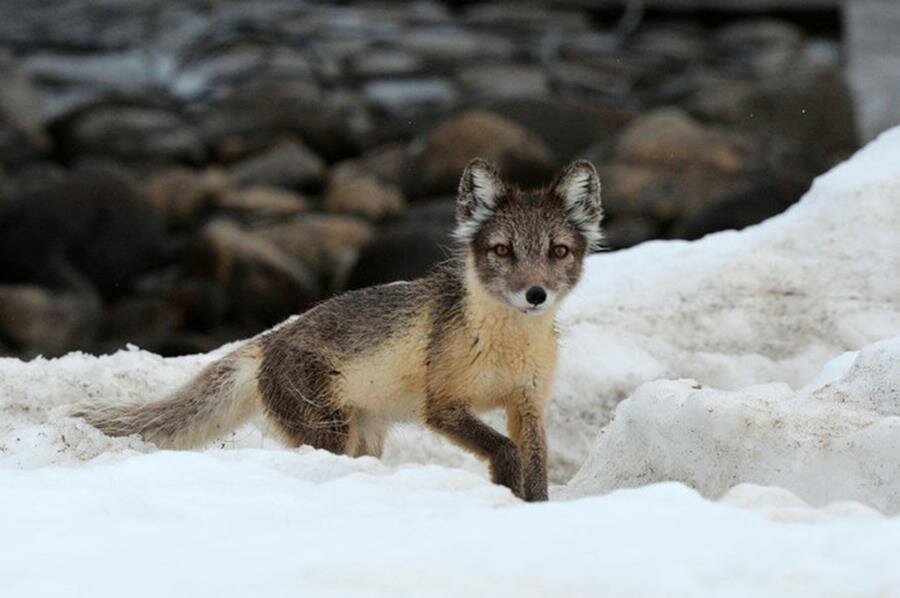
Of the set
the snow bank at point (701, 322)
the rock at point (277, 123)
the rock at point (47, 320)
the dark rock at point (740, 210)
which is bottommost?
the rock at point (47, 320)

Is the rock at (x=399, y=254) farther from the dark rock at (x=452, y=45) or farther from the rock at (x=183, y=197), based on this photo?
the dark rock at (x=452, y=45)

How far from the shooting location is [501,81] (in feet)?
87.7

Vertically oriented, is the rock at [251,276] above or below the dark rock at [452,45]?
below

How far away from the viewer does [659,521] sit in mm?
3551

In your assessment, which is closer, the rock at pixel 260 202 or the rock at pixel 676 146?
the rock at pixel 676 146

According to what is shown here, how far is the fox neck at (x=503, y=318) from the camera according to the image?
559 cm

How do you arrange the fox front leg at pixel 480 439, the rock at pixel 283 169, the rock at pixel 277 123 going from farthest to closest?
1. the rock at pixel 277 123
2. the rock at pixel 283 169
3. the fox front leg at pixel 480 439

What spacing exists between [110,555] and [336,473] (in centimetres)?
118

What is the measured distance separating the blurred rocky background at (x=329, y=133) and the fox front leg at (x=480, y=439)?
11.7m

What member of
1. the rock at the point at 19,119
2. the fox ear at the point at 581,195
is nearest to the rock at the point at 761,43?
the rock at the point at 19,119

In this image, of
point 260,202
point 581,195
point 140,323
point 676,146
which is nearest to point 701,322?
point 581,195

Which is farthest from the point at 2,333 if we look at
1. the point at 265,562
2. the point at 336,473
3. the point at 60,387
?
the point at 265,562

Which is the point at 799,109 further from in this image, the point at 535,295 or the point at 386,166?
the point at 535,295

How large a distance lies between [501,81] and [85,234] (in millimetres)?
9013
